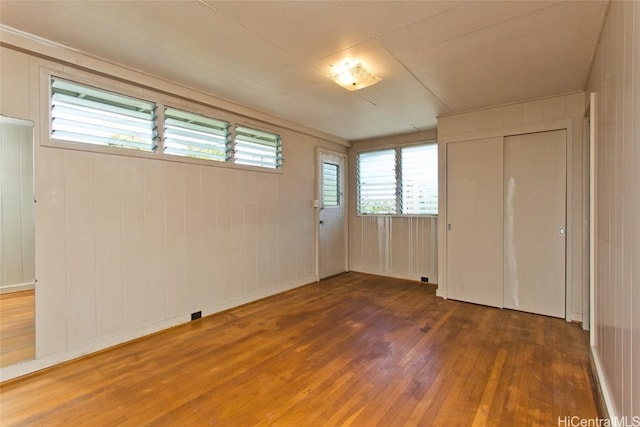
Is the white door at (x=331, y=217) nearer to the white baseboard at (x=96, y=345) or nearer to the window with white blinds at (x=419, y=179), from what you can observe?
the window with white blinds at (x=419, y=179)

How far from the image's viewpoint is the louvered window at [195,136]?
3.17m

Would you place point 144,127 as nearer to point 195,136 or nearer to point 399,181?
point 195,136

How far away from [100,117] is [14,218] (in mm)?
2254

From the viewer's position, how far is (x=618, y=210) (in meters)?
1.59

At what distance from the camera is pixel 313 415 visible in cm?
181

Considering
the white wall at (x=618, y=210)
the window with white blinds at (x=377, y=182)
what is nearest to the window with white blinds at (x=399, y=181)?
the window with white blinds at (x=377, y=182)

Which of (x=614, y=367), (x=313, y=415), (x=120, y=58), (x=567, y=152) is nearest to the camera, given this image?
(x=614, y=367)

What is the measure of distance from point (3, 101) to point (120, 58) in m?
0.87

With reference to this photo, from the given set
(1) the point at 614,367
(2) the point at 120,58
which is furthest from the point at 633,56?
(2) the point at 120,58

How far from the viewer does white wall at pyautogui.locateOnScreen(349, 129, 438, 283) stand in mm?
4906

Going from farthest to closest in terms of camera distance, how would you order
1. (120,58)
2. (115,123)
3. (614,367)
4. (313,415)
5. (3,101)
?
(115,123)
(120,58)
(3,101)
(313,415)
(614,367)

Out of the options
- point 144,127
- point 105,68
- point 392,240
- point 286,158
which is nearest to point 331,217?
point 392,240

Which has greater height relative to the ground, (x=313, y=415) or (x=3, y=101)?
(x=3, y=101)

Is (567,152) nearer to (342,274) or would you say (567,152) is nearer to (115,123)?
(342,274)
